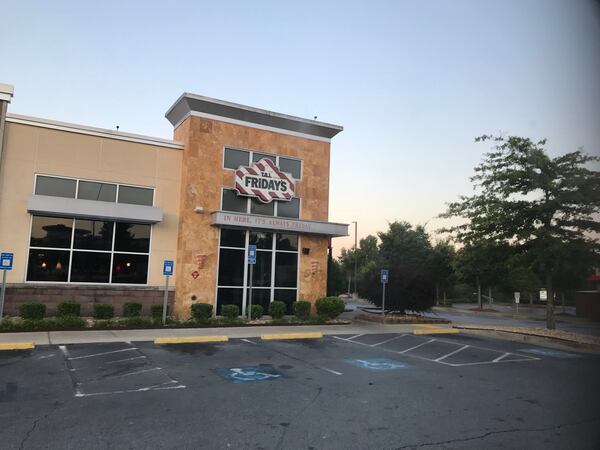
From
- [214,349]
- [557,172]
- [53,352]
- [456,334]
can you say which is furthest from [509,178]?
[53,352]

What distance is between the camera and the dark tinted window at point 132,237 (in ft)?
64.0

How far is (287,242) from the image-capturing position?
2255cm

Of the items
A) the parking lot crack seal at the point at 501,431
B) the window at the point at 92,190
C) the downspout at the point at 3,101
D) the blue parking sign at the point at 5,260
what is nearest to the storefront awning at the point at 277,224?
the window at the point at 92,190

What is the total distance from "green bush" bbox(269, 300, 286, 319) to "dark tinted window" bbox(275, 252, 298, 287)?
1.48 metres

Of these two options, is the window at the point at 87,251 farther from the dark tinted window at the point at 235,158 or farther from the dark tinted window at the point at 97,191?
the dark tinted window at the point at 235,158

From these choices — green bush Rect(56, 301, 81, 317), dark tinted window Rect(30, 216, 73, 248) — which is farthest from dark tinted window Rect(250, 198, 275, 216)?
green bush Rect(56, 301, 81, 317)

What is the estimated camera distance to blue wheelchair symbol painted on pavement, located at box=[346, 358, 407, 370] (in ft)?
37.5

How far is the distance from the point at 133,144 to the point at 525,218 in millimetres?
16429

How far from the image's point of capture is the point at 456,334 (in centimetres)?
1953

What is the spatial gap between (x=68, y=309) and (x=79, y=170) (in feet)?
18.1

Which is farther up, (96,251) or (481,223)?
(481,223)

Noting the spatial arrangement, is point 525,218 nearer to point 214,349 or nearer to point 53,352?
point 214,349

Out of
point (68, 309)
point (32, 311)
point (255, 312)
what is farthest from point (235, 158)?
point (32, 311)

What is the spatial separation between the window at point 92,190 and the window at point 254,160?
144 inches
